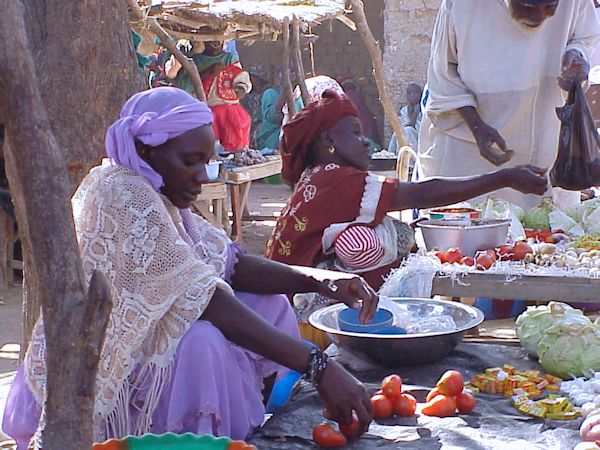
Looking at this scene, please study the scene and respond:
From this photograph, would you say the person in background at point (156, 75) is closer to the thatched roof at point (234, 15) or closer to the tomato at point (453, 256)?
the thatched roof at point (234, 15)

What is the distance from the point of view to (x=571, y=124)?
169 inches

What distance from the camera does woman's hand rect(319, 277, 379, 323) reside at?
114 inches

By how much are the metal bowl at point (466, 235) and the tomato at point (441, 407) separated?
4.20 feet

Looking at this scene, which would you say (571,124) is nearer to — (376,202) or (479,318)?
(376,202)

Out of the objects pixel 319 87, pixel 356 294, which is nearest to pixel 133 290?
pixel 356 294

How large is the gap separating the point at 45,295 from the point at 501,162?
3.58 m

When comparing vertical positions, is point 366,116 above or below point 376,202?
below

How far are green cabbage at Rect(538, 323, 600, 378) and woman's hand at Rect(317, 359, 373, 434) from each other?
0.91 meters

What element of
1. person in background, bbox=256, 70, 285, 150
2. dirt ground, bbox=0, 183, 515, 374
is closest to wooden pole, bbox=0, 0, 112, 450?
dirt ground, bbox=0, 183, 515, 374

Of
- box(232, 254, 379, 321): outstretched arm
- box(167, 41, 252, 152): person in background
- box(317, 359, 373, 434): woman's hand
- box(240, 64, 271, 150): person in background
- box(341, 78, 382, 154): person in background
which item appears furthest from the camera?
box(240, 64, 271, 150): person in background

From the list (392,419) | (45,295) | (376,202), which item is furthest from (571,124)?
(45,295)

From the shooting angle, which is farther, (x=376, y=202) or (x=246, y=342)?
(x=376, y=202)

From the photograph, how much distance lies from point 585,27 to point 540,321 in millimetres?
2298

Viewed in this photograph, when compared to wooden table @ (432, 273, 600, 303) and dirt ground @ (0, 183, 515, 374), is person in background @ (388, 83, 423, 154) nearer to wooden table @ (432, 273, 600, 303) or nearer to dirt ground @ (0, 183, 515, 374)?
dirt ground @ (0, 183, 515, 374)
